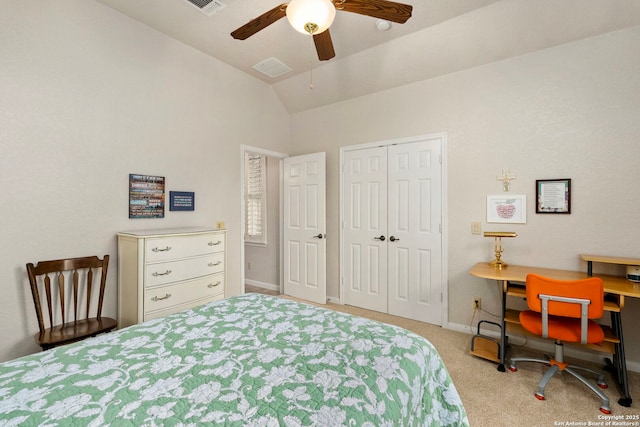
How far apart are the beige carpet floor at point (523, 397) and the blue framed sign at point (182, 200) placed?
9.93 ft

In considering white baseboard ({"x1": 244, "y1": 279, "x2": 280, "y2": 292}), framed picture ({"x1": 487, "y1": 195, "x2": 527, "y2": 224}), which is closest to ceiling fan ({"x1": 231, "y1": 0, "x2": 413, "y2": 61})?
framed picture ({"x1": 487, "y1": 195, "x2": 527, "y2": 224})

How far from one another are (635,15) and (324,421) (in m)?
3.71

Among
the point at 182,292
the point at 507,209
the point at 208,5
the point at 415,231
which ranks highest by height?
the point at 208,5

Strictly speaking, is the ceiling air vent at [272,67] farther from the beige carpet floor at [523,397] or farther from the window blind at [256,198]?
the beige carpet floor at [523,397]

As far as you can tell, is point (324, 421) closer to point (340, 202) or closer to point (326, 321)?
point (326, 321)

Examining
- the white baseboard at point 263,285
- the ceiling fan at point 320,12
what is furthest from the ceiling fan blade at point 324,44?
the white baseboard at point 263,285

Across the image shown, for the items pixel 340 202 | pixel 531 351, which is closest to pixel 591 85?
pixel 531 351

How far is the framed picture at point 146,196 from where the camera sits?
9.05 ft

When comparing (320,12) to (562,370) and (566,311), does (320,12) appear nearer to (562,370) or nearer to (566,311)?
(566,311)

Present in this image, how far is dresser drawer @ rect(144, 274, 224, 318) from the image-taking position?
246 cm

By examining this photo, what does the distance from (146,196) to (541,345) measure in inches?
163

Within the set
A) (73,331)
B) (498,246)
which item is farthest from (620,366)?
(73,331)

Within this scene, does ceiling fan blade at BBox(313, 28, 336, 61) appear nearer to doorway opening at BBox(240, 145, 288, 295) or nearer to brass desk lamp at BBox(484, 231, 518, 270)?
brass desk lamp at BBox(484, 231, 518, 270)

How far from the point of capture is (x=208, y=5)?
2.55 meters
